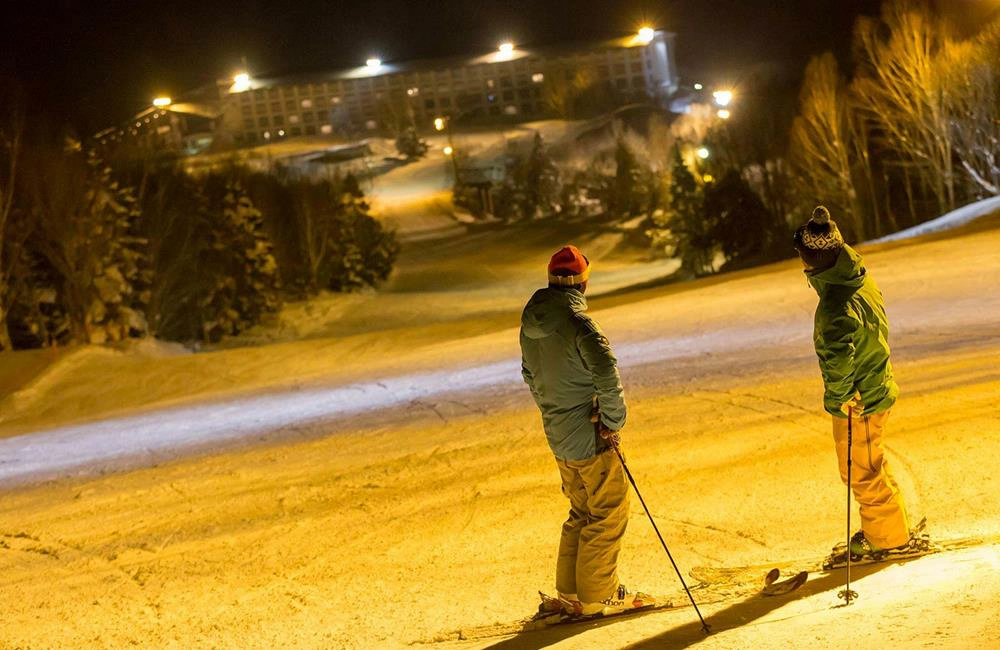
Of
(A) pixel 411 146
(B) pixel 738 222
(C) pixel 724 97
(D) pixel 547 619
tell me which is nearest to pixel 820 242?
(D) pixel 547 619

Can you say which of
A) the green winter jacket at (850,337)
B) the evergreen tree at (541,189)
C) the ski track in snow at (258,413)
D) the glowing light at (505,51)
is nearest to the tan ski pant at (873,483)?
the green winter jacket at (850,337)

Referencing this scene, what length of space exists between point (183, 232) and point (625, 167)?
100 feet

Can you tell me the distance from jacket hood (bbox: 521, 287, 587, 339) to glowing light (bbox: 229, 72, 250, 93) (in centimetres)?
10413

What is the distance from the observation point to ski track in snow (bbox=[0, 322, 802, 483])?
40.1 feet

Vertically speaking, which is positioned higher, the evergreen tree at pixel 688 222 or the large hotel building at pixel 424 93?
the large hotel building at pixel 424 93

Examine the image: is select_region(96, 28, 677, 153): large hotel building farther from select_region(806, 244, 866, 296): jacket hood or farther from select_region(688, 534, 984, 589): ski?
select_region(806, 244, 866, 296): jacket hood

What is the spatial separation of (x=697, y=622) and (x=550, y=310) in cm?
161

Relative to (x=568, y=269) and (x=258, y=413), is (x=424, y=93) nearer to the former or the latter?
(x=258, y=413)

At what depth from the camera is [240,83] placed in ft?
351

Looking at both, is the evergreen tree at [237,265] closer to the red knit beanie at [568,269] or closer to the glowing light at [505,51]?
the red knit beanie at [568,269]

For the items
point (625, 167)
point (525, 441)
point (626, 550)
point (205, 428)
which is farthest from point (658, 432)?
point (625, 167)

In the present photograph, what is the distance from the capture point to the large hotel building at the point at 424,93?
100 m

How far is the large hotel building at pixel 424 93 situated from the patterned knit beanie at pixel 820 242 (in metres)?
94.5

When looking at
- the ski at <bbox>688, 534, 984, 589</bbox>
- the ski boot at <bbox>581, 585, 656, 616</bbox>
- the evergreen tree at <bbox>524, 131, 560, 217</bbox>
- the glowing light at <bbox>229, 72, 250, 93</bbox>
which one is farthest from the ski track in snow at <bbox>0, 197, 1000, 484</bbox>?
the glowing light at <bbox>229, 72, 250, 93</bbox>
